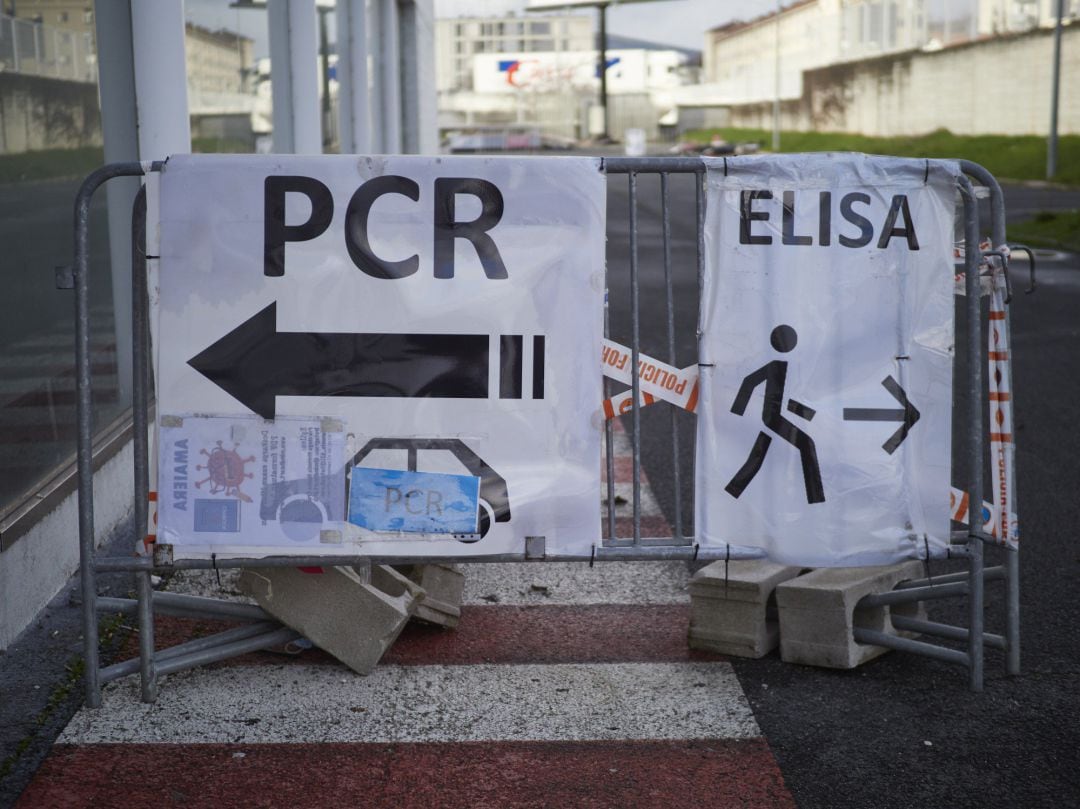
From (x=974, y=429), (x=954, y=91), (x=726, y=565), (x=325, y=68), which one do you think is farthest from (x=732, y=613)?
(x=954, y=91)

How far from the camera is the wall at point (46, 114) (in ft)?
17.6

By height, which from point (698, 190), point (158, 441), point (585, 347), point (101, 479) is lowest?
point (101, 479)

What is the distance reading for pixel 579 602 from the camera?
5312 millimetres

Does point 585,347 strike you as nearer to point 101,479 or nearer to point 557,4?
point 101,479

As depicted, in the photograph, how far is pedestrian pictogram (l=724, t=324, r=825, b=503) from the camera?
14.5 feet

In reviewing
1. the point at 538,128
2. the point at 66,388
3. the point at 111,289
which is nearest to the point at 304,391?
the point at 66,388

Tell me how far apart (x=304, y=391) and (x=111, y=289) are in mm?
2799

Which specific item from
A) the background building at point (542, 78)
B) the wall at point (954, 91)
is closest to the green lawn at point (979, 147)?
A: the wall at point (954, 91)

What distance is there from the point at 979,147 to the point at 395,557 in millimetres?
51694

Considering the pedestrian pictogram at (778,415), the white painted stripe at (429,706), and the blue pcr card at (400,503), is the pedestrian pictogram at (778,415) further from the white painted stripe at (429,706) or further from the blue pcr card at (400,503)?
the blue pcr card at (400,503)

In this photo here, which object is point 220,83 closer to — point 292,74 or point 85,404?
point 292,74

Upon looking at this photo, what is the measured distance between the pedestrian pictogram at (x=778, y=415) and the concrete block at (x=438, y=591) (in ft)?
3.98

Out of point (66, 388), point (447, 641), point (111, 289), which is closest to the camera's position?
point (447, 641)

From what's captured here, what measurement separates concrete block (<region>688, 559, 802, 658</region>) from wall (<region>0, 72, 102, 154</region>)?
3.24m
